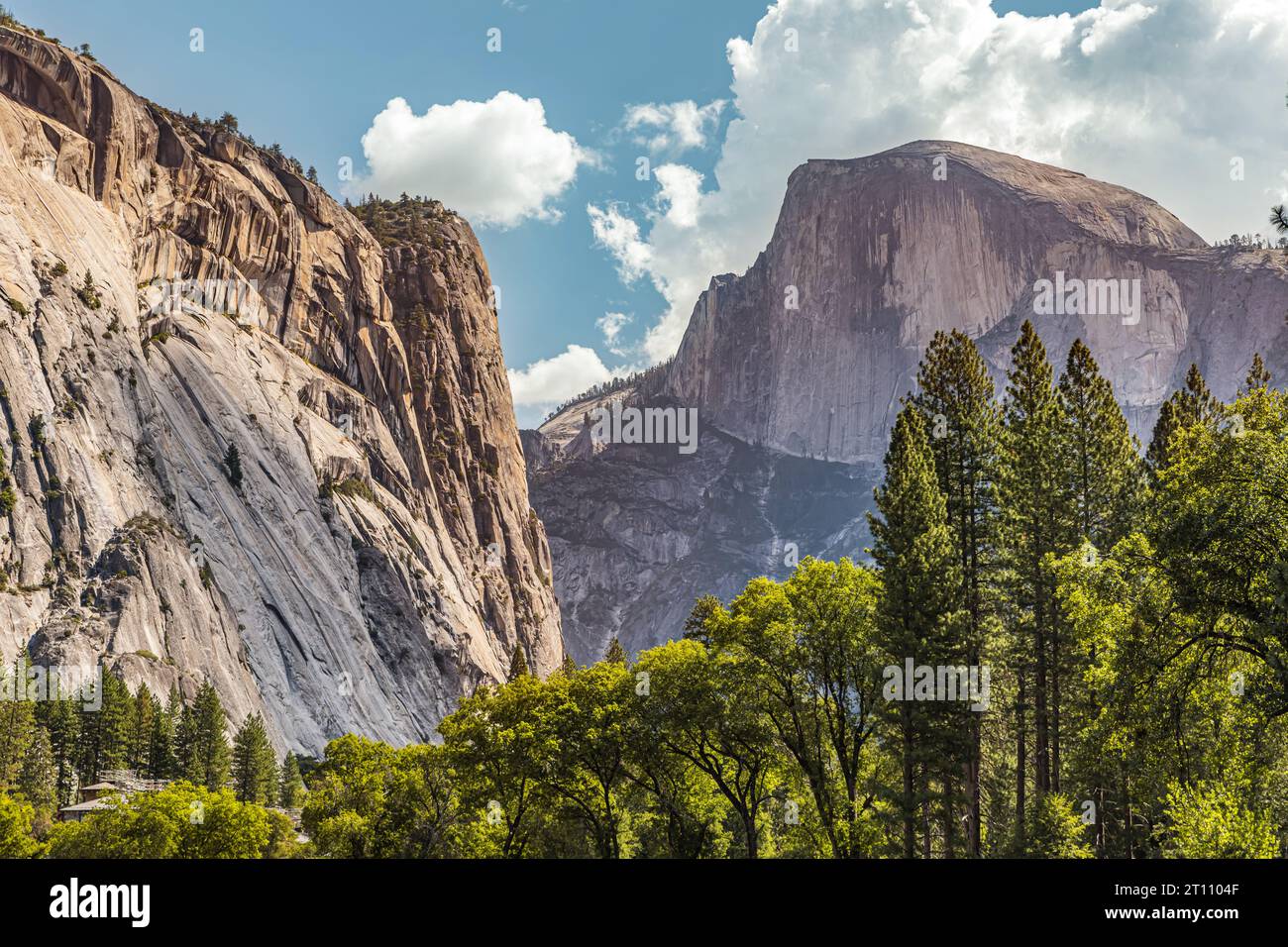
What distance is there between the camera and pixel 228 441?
116 metres

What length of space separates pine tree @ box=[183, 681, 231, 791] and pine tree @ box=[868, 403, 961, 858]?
56780 millimetres

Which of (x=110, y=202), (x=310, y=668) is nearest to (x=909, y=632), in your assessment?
(x=310, y=668)

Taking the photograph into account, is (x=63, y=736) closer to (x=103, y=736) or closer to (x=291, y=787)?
(x=103, y=736)

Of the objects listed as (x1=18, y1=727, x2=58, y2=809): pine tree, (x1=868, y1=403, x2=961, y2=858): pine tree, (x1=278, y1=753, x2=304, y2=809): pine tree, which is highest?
(x1=868, y1=403, x2=961, y2=858): pine tree

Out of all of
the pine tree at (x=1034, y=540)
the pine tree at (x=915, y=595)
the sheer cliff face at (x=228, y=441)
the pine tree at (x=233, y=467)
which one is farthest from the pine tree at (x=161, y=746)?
the pine tree at (x=1034, y=540)

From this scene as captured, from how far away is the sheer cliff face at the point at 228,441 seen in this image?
94.0 metres

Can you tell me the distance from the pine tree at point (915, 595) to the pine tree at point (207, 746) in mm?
56780

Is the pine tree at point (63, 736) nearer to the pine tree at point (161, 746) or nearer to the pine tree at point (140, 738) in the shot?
the pine tree at point (140, 738)

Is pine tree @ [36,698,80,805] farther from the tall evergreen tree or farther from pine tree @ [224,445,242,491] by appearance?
the tall evergreen tree

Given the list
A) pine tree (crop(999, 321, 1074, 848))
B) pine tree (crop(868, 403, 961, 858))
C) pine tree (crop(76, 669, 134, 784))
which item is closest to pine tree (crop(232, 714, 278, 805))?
pine tree (crop(76, 669, 134, 784))

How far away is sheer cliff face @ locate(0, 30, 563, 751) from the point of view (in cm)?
9400

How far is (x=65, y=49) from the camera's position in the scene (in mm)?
127375
